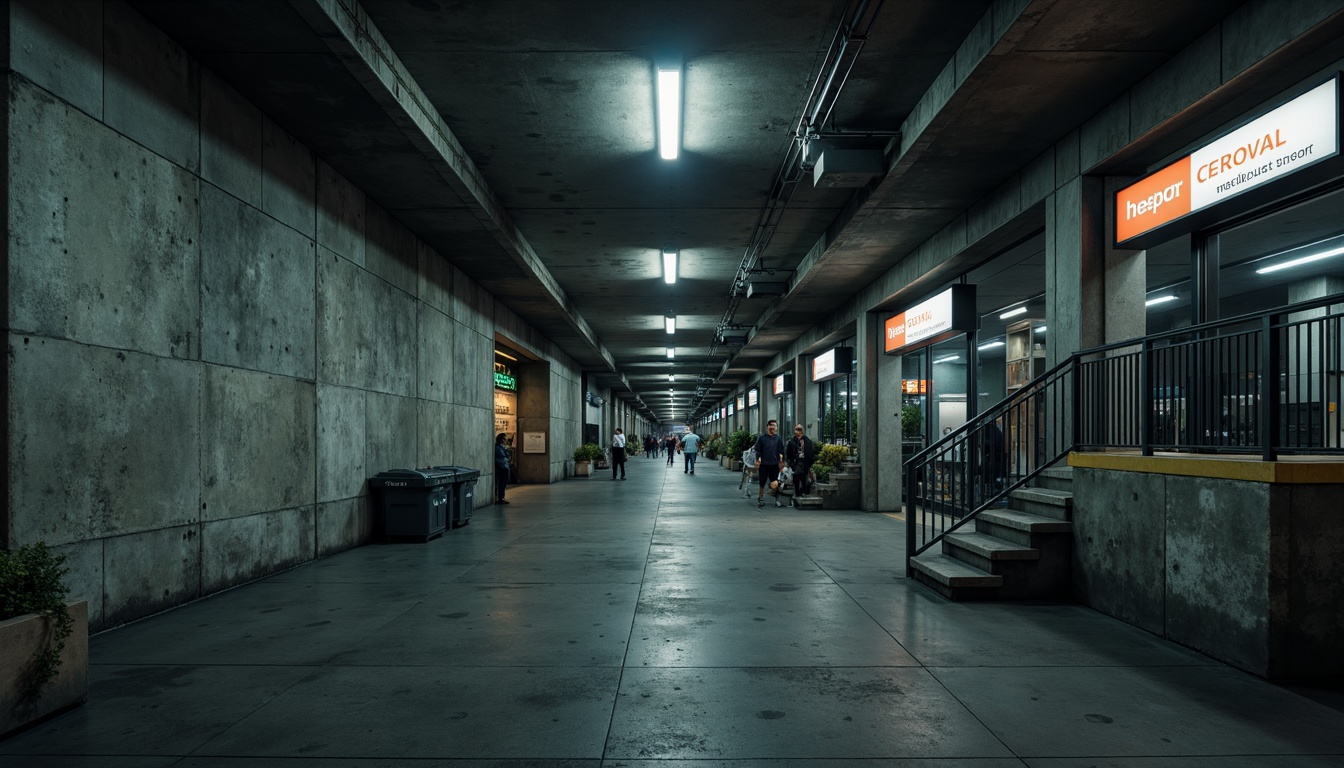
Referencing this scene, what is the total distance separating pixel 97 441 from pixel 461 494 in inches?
282

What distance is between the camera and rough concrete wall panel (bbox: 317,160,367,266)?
31.0ft

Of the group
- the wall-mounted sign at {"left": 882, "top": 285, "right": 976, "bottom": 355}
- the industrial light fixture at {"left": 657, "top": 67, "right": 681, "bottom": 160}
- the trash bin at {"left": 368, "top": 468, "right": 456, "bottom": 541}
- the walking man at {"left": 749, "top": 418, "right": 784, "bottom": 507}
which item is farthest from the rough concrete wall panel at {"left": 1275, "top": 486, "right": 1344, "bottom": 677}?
the walking man at {"left": 749, "top": 418, "right": 784, "bottom": 507}

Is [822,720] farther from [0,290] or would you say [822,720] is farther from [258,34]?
[258,34]

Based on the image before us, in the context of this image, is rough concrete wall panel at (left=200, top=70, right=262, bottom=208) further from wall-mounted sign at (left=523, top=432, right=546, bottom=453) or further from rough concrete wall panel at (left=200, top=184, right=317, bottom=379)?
wall-mounted sign at (left=523, top=432, right=546, bottom=453)

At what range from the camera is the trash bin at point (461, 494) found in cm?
1250

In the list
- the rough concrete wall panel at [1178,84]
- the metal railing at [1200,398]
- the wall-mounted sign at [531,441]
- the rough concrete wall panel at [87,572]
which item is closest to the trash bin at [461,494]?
the rough concrete wall panel at [87,572]

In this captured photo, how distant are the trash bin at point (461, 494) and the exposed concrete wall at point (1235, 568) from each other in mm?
9255

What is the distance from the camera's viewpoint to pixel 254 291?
26.1 ft

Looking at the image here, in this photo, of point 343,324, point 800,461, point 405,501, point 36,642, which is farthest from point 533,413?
point 36,642

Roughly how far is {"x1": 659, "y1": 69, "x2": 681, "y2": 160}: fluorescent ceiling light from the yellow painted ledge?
5.27 meters

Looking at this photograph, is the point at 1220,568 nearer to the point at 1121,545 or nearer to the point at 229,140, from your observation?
the point at 1121,545

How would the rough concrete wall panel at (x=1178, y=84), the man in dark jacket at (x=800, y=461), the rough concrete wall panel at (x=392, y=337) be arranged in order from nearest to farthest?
the rough concrete wall panel at (x=1178, y=84) < the rough concrete wall panel at (x=392, y=337) < the man in dark jacket at (x=800, y=461)

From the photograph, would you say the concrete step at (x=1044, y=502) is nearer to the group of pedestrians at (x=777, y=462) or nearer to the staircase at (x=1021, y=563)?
the staircase at (x=1021, y=563)

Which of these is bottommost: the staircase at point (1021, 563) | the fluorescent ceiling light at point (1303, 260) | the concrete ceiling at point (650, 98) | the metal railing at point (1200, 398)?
the staircase at point (1021, 563)
